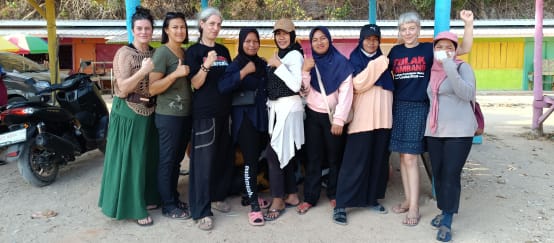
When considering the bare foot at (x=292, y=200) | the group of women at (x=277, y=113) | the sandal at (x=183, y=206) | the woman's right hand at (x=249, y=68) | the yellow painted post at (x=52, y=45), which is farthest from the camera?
the yellow painted post at (x=52, y=45)

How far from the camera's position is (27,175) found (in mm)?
4348

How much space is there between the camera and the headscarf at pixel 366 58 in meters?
3.34

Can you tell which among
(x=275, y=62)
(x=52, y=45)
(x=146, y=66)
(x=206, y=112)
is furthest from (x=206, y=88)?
(x=52, y=45)

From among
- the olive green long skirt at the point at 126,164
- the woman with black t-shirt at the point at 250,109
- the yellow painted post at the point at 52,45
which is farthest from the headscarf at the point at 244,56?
the yellow painted post at the point at 52,45

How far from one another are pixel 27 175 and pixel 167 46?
223 cm

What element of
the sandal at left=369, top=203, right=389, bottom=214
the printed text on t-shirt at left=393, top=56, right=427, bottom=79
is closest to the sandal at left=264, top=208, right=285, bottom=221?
the sandal at left=369, top=203, right=389, bottom=214

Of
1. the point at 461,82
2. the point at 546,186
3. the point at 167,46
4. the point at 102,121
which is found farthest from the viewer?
the point at 102,121

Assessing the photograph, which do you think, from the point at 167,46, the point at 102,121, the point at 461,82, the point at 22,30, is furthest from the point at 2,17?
the point at 461,82

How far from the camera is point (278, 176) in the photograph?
→ 3621 mm

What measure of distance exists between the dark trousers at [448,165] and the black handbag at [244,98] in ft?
4.43

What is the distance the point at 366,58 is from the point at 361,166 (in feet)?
2.80

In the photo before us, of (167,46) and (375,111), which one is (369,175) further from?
(167,46)

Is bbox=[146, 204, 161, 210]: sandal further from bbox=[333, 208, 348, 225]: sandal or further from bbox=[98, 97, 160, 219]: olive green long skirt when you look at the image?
bbox=[333, 208, 348, 225]: sandal

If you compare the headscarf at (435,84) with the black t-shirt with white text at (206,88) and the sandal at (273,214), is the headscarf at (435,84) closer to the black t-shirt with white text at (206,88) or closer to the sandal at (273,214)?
the sandal at (273,214)
